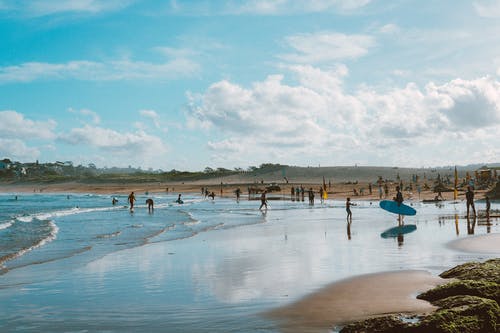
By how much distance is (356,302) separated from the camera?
10555 millimetres

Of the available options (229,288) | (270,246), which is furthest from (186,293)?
(270,246)

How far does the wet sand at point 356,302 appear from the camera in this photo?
9.35 metres

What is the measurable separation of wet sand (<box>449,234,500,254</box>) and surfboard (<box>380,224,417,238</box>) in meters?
3.39

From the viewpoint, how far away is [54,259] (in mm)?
18703

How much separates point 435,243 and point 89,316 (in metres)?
14.3

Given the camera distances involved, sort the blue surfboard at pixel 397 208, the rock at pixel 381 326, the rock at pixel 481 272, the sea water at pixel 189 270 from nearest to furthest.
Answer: the rock at pixel 381 326 → the rock at pixel 481 272 → the sea water at pixel 189 270 → the blue surfboard at pixel 397 208

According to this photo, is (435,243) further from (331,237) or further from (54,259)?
(54,259)

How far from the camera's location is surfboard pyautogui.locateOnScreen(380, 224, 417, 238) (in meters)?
23.2

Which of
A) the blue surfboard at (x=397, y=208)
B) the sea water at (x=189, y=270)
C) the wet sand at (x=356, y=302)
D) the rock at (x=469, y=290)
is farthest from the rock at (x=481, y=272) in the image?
the blue surfboard at (x=397, y=208)

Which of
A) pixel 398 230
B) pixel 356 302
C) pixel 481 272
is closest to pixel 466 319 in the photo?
pixel 481 272

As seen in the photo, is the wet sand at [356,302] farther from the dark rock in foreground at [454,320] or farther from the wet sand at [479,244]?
the wet sand at [479,244]

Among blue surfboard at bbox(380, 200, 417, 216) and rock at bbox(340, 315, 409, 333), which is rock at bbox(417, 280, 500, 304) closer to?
rock at bbox(340, 315, 409, 333)

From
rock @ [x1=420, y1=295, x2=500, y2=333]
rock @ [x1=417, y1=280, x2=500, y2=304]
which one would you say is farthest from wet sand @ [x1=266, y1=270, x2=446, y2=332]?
rock @ [x1=420, y1=295, x2=500, y2=333]

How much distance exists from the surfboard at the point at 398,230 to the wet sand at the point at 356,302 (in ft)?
33.4
